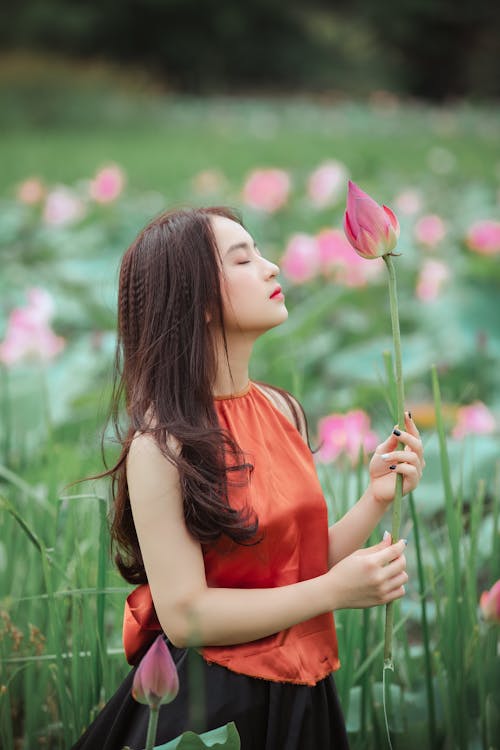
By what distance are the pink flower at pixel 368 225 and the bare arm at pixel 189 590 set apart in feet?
0.77

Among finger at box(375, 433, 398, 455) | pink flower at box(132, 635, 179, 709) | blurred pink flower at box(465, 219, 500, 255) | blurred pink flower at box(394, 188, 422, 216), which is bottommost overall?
pink flower at box(132, 635, 179, 709)

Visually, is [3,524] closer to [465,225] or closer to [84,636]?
[84,636]

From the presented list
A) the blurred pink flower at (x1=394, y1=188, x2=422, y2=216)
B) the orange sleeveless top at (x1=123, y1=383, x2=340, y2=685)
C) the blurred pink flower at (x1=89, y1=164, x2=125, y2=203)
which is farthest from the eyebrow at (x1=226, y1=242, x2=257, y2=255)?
the blurred pink flower at (x1=89, y1=164, x2=125, y2=203)

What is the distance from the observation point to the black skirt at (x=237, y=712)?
31.8 inches

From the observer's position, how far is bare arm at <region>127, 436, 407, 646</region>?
0.78 metres

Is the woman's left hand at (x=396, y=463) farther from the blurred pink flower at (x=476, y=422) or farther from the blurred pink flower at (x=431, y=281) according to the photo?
the blurred pink flower at (x=431, y=281)

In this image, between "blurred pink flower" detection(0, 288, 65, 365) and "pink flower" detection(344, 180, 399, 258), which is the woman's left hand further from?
"blurred pink flower" detection(0, 288, 65, 365)

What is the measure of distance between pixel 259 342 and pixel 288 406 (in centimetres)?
134

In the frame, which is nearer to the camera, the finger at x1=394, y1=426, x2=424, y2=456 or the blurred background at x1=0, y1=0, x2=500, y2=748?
the finger at x1=394, y1=426, x2=424, y2=456

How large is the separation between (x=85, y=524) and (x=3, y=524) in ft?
0.44

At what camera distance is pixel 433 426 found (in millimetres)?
1878

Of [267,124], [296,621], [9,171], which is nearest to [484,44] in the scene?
[267,124]

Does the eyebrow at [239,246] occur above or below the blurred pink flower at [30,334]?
below

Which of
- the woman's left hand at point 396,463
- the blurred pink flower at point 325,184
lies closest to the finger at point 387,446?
the woman's left hand at point 396,463
